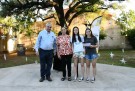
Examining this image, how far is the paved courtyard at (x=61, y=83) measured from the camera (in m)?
8.51

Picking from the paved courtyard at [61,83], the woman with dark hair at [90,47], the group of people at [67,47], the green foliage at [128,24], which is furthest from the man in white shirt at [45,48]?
the green foliage at [128,24]

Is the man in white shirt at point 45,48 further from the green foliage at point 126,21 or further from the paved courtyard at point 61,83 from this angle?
the green foliage at point 126,21

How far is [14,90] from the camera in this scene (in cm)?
829

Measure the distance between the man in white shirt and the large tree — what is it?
1039 centimetres

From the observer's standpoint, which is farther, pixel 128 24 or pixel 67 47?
pixel 128 24

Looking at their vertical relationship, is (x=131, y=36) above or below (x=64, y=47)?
above

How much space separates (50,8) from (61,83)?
13649mm

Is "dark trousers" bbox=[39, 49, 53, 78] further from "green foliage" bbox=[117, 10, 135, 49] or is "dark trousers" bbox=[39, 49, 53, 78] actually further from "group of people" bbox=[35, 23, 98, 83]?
"green foliage" bbox=[117, 10, 135, 49]

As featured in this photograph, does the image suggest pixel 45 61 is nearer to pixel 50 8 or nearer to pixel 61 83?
pixel 61 83

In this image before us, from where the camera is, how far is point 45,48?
9.39 metres

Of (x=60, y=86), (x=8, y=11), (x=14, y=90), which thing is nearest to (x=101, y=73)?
(x=60, y=86)

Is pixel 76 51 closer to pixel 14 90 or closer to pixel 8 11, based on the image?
pixel 14 90

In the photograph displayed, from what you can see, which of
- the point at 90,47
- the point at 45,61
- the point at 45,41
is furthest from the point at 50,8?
the point at 90,47

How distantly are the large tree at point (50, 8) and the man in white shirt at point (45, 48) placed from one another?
34.1 ft
